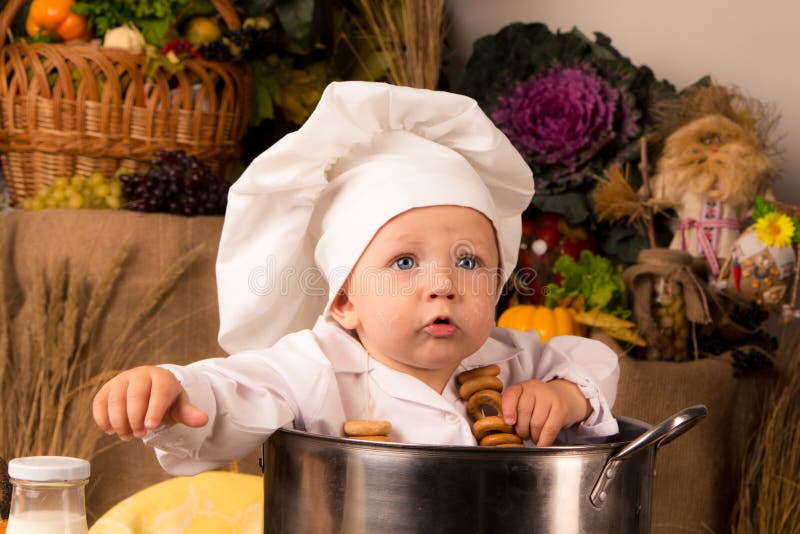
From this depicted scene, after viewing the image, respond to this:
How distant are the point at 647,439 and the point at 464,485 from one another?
0.58ft

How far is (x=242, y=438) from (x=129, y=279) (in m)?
1.18

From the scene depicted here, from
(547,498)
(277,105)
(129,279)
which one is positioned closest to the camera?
(547,498)

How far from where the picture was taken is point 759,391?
6.63 ft

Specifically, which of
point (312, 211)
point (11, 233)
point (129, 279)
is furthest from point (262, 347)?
point (11, 233)

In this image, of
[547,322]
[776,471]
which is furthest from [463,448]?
[776,471]

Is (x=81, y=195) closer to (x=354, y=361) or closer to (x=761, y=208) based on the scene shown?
(x=354, y=361)

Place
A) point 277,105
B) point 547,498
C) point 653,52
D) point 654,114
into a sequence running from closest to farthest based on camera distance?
point 547,498 → point 654,114 → point 653,52 → point 277,105

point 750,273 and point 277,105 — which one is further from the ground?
point 277,105

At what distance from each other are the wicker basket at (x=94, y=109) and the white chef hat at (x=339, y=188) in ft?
3.77

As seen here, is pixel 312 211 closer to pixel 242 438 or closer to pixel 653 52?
pixel 242 438

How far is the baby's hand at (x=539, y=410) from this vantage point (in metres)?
1.16

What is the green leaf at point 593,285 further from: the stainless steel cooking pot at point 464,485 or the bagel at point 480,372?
the stainless steel cooking pot at point 464,485

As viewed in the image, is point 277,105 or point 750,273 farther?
point 277,105

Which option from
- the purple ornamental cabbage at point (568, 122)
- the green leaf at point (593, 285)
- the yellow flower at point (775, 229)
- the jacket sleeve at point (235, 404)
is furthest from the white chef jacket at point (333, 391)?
the purple ornamental cabbage at point (568, 122)
